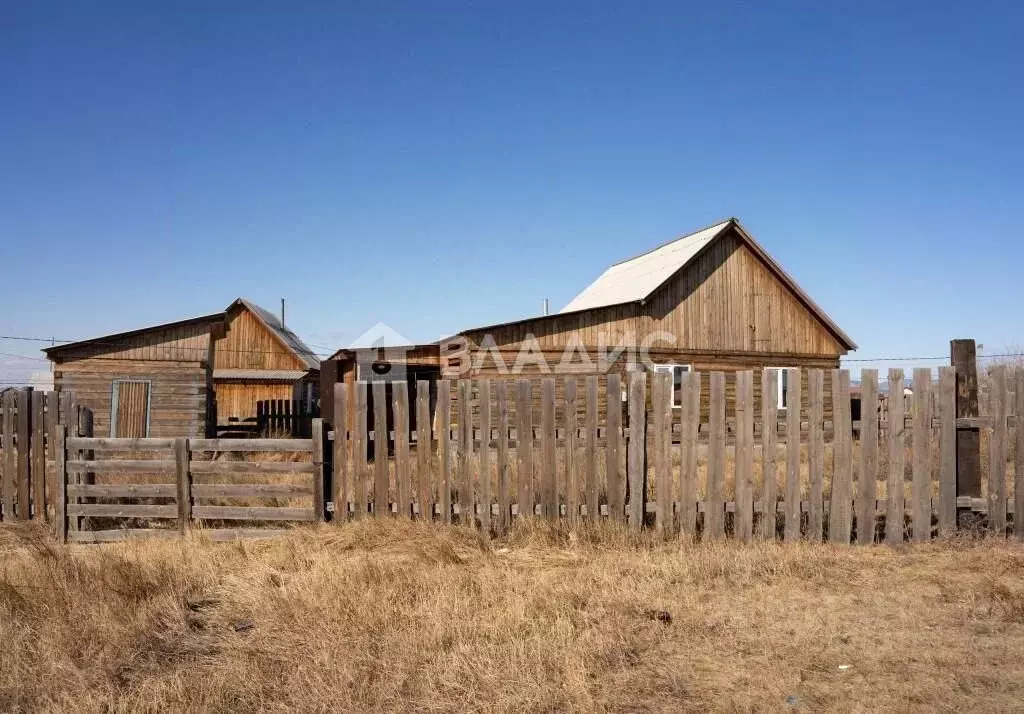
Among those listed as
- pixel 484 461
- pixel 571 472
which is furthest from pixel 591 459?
pixel 484 461

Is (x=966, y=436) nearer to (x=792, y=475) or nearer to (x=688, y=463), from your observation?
(x=792, y=475)

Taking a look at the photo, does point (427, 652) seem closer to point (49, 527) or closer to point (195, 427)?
point (49, 527)

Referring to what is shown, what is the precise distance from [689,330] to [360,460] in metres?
15.9

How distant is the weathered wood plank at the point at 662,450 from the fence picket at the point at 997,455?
124 inches

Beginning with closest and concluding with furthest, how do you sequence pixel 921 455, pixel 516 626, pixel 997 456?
pixel 516 626 < pixel 997 456 < pixel 921 455

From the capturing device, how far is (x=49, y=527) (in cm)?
865

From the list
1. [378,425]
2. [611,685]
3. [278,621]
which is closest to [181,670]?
[278,621]

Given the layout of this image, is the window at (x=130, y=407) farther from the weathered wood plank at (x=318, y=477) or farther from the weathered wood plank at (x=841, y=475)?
the weathered wood plank at (x=841, y=475)

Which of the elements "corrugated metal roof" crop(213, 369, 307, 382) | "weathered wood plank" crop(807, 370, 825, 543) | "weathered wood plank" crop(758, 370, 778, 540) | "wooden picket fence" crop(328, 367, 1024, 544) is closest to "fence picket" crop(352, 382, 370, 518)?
"wooden picket fence" crop(328, 367, 1024, 544)

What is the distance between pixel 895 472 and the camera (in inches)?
289

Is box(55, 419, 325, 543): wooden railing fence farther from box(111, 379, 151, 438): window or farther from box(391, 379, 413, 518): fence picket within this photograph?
box(111, 379, 151, 438): window

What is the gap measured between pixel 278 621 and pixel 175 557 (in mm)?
2399

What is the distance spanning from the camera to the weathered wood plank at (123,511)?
805 centimetres

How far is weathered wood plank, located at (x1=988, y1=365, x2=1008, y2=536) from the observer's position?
7266 mm
